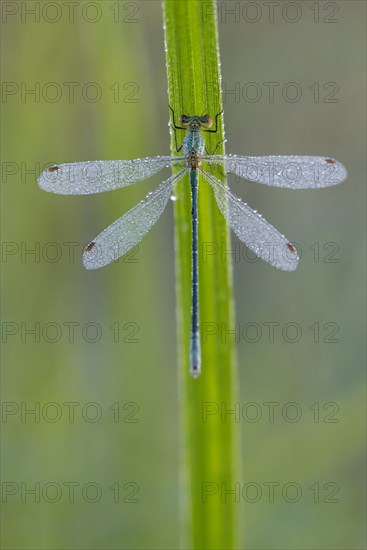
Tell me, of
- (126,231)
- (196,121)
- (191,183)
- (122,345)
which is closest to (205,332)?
(191,183)

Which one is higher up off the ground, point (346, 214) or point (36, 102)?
point (36, 102)

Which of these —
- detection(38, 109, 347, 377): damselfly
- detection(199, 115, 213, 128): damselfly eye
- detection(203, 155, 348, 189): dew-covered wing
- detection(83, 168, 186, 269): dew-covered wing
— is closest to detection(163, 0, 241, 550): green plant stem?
detection(199, 115, 213, 128): damselfly eye

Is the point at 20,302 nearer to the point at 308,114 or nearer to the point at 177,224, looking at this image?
the point at 177,224

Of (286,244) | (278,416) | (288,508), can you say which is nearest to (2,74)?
(286,244)

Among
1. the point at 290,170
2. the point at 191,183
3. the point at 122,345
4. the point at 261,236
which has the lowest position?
the point at 122,345

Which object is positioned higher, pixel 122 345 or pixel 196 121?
pixel 196 121

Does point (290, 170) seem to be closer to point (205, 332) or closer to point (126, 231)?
point (126, 231)
